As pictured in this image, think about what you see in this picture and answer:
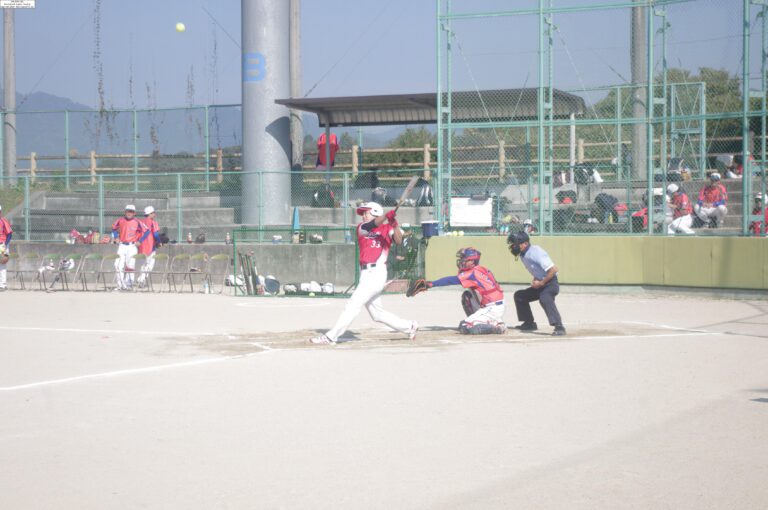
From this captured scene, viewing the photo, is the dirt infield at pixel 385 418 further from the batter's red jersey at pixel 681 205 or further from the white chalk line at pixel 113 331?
the batter's red jersey at pixel 681 205

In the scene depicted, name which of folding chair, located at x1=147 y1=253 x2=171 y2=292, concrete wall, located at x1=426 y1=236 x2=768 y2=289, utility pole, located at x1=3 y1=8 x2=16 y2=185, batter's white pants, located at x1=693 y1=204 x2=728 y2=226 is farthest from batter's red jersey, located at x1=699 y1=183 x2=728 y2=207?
utility pole, located at x1=3 y1=8 x2=16 y2=185

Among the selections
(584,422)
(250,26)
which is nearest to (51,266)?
(250,26)

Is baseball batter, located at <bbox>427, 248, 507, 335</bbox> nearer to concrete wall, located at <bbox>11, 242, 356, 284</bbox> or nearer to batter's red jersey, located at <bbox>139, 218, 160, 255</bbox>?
concrete wall, located at <bbox>11, 242, 356, 284</bbox>

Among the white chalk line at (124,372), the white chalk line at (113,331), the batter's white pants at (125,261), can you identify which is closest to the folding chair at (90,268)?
the batter's white pants at (125,261)

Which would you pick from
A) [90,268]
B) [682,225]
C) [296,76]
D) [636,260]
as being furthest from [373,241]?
[296,76]

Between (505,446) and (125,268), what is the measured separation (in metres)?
18.7

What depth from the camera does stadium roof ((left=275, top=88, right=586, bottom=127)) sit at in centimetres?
2289

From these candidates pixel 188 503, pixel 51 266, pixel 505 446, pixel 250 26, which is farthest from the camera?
pixel 250 26

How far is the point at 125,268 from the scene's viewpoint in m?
24.3

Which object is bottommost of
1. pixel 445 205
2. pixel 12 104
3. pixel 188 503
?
pixel 188 503

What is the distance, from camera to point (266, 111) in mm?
30000

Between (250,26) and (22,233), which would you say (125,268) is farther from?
(250,26)

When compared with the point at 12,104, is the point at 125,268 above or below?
below

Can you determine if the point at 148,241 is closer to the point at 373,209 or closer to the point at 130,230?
the point at 130,230
